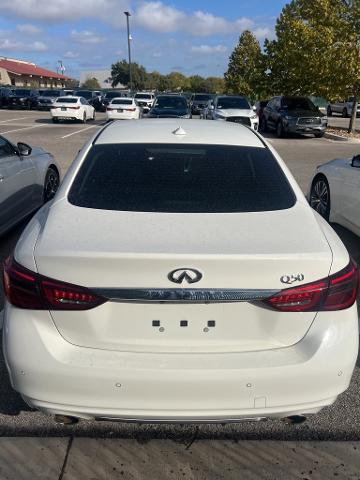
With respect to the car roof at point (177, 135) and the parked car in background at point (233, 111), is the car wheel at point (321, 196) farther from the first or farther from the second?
the parked car in background at point (233, 111)

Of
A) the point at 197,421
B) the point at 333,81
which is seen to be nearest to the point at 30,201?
the point at 197,421

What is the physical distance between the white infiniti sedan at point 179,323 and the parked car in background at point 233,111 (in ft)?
58.9

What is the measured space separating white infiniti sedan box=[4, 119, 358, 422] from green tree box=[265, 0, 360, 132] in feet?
67.6

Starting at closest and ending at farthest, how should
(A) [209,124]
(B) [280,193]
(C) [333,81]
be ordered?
(B) [280,193] < (A) [209,124] < (C) [333,81]

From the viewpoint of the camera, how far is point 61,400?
87.5 inches

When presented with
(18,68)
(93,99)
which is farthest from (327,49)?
(18,68)

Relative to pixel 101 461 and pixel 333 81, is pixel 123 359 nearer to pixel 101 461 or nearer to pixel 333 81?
pixel 101 461

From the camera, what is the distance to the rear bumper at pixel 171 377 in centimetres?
Answer: 214

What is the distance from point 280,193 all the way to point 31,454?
1.98 meters

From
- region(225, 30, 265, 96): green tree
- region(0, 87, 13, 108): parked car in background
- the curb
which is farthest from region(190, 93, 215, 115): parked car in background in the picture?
region(0, 87, 13, 108): parked car in background

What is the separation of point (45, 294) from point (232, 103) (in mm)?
20363

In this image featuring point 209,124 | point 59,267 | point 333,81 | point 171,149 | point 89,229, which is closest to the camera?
point 59,267

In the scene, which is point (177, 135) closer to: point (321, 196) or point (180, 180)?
point (180, 180)

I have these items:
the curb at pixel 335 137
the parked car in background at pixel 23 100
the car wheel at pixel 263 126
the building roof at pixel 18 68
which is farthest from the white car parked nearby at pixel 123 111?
the building roof at pixel 18 68
